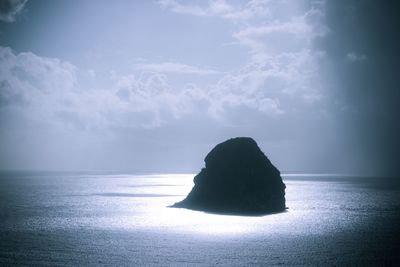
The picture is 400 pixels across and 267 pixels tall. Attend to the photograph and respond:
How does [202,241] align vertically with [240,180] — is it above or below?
below

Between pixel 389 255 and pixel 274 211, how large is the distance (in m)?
42.2

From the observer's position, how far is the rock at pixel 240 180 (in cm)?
6919

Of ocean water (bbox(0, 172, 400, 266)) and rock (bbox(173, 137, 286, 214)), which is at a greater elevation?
rock (bbox(173, 137, 286, 214))

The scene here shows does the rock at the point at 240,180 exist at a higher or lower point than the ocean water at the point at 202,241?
higher

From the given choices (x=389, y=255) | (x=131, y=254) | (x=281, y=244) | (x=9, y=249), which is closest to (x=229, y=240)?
(x=281, y=244)

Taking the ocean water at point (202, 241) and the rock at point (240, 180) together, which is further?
the rock at point (240, 180)

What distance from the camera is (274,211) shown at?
7562cm

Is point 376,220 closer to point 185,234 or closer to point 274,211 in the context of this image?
point 274,211

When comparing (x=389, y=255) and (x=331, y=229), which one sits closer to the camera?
(x=389, y=255)

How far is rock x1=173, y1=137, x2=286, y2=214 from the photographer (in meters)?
69.2

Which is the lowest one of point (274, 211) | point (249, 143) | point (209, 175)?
point (274, 211)

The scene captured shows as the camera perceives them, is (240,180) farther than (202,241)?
Yes

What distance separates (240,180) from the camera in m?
68.7

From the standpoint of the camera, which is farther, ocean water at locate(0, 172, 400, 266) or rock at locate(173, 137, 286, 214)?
rock at locate(173, 137, 286, 214)
